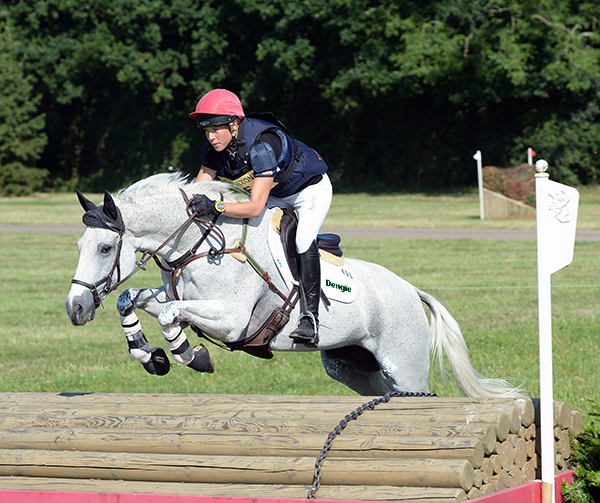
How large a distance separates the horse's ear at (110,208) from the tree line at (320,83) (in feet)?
74.7

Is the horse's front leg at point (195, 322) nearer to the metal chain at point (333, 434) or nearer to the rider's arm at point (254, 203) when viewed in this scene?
the rider's arm at point (254, 203)

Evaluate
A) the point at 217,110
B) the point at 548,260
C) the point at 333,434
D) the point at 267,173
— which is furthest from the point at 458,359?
the point at 217,110

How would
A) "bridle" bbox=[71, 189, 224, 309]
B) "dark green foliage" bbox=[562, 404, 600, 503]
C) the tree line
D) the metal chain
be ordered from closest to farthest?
the metal chain < "dark green foliage" bbox=[562, 404, 600, 503] < "bridle" bbox=[71, 189, 224, 309] < the tree line

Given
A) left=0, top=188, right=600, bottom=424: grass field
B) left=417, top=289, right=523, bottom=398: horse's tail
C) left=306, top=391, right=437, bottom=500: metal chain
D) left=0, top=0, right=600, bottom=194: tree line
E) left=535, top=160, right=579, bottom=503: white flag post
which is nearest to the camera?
left=306, top=391, right=437, bottom=500: metal chain

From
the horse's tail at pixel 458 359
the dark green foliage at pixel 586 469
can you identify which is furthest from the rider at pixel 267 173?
the dark green foliage at pixel 586 469

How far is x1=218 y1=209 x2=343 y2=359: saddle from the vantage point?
4605 millimetres

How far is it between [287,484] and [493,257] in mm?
12397

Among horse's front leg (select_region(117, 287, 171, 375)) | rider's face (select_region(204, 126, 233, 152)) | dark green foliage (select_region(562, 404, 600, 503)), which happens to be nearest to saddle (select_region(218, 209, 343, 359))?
horse's front leg (select_region(117, 287, 171, 375))

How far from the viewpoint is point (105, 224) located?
432 centimetres

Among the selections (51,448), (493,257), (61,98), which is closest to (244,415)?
(51,448)

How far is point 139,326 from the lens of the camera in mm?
4566

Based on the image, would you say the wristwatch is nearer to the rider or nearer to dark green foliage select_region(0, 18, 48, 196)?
the rider

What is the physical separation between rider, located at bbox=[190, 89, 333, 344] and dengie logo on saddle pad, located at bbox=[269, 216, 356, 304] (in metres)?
0.10

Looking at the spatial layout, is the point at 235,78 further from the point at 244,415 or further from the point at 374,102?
the point at 244,415
